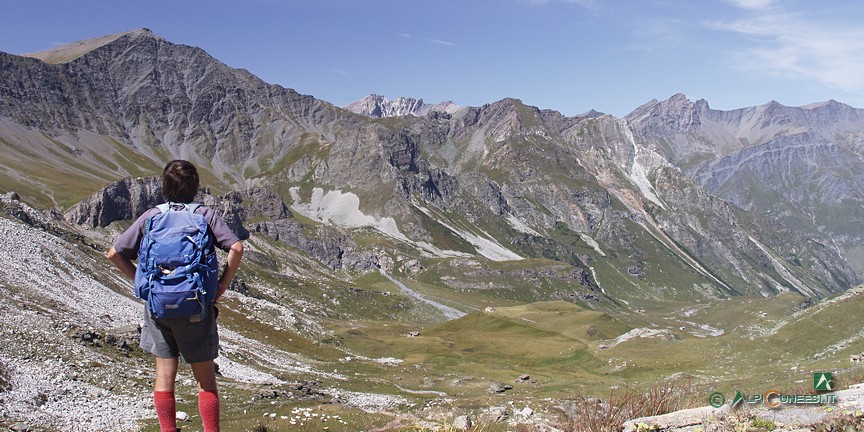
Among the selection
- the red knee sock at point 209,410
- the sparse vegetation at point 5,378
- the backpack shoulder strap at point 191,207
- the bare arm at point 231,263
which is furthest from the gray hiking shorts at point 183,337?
the sparse vegetation at point 5,378

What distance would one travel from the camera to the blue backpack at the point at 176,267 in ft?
36.4

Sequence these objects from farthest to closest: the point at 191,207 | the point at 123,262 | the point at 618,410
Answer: the point at 618,410 → the point at 123,262 → the point at 191,207

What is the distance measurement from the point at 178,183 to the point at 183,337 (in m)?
3.08

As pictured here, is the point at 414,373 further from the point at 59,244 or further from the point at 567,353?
the point at 59,244

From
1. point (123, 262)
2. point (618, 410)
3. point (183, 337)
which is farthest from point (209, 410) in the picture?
point (618, 410)

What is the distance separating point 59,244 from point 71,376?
51.8 meters

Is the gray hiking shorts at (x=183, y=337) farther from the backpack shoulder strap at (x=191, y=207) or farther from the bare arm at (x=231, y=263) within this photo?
the backpack shoulder strap at (x=191, y=207)

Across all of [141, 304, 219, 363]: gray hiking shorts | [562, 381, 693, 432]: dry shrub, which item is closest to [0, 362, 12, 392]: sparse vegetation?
[141, 304, 219, 363]: gray hiking shorts

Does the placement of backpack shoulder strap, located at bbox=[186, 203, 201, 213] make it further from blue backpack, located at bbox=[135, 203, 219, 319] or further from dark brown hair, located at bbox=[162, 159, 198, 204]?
dark brown hair, located at bbox=[162, 159, 198, 204]

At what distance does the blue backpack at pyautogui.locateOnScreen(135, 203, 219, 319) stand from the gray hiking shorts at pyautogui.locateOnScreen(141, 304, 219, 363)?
0.30 m

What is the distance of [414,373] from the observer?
8906 centimetres

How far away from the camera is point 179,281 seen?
11102mm

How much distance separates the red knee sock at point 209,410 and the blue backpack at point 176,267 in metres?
1.96

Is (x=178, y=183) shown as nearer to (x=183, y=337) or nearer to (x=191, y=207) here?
(x=191, y=207)
